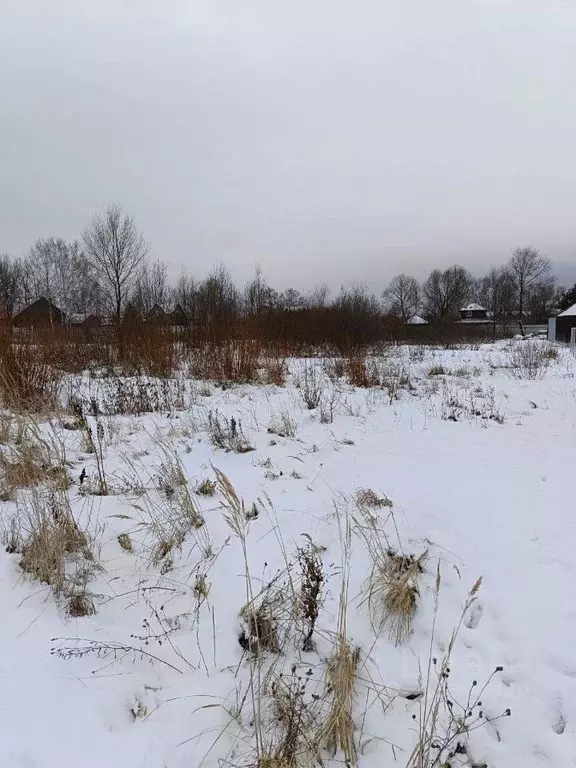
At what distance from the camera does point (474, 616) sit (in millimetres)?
1889

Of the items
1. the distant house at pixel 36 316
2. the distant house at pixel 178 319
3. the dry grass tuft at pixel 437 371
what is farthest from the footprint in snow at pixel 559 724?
the distant house at pixel 178 319

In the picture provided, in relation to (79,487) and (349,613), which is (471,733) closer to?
(349,613)

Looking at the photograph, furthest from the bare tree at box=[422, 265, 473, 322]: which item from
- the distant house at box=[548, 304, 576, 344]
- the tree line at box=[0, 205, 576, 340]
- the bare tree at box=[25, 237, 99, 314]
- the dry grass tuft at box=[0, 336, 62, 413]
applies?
the dry grass tuft at box=[0, 336, 62, 413]

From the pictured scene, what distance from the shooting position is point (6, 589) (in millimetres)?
1955

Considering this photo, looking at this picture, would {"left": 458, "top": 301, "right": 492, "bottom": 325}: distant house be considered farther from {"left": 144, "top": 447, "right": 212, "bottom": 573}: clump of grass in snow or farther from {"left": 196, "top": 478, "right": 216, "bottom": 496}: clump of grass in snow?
{"left": 144, "top": 447, "right": 212, "bottom": 573}: clump of grass in snow

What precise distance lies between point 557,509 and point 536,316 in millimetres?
57991

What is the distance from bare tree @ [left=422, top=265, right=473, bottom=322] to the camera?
172ft

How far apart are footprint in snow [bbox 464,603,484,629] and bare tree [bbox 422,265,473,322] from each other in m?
53.6

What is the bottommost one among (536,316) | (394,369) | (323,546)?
(323,546)

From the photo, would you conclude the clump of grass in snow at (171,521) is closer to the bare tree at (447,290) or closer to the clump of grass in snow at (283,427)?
the clump of grass in snow at (283,427)

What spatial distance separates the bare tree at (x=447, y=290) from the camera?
52531mm

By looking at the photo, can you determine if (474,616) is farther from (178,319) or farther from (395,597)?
(178,319)

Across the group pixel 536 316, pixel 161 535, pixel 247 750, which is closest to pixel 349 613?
pixel 247 750

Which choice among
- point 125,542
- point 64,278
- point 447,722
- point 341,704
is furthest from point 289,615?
point 64,278
